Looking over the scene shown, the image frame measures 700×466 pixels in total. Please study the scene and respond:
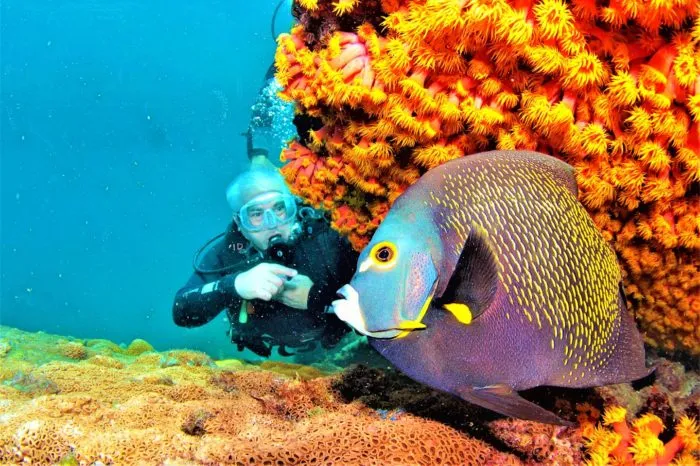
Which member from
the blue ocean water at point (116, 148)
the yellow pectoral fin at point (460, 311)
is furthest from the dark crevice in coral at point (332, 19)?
the blue ocean water at point (116, 148)

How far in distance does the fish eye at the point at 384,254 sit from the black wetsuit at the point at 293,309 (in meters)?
3.30

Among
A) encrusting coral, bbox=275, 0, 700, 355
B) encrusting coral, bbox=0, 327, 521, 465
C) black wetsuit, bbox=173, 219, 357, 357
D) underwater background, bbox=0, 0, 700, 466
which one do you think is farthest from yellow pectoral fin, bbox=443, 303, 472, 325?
black wetsuit, bbox=173, 219, 357, 357

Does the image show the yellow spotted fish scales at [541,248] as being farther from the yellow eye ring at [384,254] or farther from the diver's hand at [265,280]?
the diver's hand at [265,280]

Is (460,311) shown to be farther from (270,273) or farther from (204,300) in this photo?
(204,300)

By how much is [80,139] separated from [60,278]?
77.8 ft

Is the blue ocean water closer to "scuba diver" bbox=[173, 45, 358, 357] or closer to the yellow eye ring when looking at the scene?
"scuba diver" bbox=[173, 45, 358, 357]

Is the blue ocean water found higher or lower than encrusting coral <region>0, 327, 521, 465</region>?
higher

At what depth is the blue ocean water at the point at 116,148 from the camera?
46125 mm

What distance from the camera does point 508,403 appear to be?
1191 mm

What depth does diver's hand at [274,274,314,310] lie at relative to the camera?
4344 mm

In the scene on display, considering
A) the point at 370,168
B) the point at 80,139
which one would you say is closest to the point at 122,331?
the point at 370,168

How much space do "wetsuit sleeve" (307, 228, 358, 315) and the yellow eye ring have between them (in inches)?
122

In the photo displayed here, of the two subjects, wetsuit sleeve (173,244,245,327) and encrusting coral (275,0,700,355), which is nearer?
encrusting coral (275,0,700,355)

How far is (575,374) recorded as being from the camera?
1329 mm
